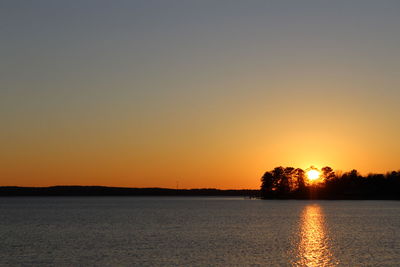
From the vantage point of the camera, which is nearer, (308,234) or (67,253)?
(67,253)

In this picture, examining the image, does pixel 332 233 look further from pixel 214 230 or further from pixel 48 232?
pixel 48 232

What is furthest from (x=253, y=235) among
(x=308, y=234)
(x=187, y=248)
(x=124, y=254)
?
(x=124, y=254)

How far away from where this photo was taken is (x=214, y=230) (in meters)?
106

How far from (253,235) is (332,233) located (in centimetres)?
1585

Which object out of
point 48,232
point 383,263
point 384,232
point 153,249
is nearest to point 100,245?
point 153,249

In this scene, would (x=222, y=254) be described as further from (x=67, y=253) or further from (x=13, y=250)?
(x=13, y=250)

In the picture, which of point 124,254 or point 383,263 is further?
point 124,254

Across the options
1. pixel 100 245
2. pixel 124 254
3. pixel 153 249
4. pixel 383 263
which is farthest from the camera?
pixel 100 245

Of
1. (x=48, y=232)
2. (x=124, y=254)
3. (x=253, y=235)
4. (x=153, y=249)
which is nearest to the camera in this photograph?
(x=124, y=254)

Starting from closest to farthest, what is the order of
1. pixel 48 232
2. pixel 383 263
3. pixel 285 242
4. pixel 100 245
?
pixel 383 263 → pixel 100 245 → pixel 285 242 → pixel 48 232

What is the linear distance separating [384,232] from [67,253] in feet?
197

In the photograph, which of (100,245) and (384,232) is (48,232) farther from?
(384,232)

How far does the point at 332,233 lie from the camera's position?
102 meters

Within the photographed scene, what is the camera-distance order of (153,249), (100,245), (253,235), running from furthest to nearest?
(253,235)
(100,245)
(153,249)
